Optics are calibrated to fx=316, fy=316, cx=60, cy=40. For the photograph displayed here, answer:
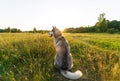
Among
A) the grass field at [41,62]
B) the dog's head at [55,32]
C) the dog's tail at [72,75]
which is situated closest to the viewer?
the grass field at [41,62]

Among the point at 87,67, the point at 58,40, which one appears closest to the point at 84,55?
the point at 87,67

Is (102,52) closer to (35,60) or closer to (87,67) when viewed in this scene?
(87,67)

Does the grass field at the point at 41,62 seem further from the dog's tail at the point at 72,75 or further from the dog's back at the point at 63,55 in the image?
the dog's back at the point at 63,55

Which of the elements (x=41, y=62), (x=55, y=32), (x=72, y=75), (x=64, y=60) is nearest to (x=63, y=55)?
(x=64, y=60)

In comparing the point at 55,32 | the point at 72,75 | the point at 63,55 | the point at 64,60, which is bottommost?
the point at 72,75

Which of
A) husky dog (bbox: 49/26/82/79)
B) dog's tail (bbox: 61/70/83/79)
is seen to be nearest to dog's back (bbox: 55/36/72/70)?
husky dog (bbox: 49/26/82/79)

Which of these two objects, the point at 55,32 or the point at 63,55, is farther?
the point at 55,32

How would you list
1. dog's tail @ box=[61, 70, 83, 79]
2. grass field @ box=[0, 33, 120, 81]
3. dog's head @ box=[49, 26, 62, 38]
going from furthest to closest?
1. dog's head @ box=[49, 26, 62, 38]
2. dog's tail @ box=[61, 70, 83, 79]
3. grass field @ box=[0, 33, 120, 81]

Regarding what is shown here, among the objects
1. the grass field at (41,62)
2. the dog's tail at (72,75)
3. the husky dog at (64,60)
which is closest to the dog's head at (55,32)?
the husky dog at (64,60)

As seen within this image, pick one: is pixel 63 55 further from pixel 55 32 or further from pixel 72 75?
pixel 55 32

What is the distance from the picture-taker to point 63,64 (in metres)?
8.05

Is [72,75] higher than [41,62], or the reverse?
[41,62]

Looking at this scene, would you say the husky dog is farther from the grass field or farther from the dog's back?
the grass field

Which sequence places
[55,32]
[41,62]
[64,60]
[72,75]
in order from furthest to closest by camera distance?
[55,32]
[41,62]
[64,60]
[72,75]
